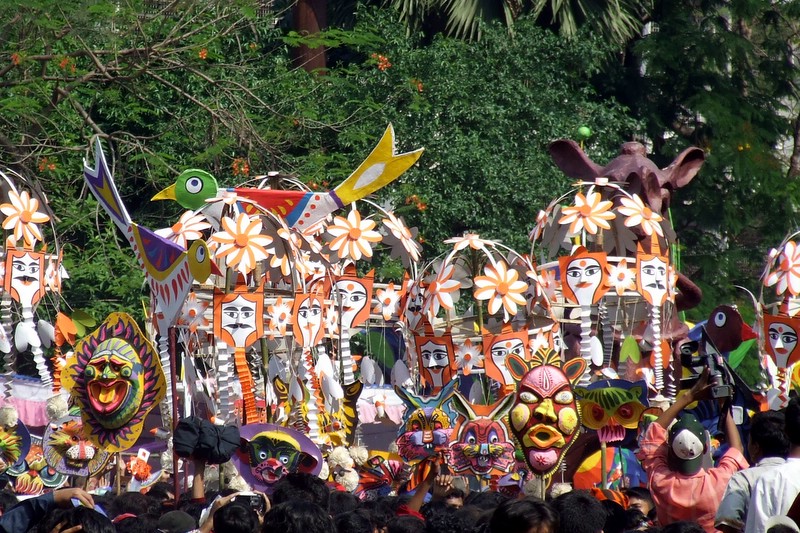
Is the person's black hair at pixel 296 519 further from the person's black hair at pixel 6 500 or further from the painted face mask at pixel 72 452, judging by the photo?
the painted face mask at pixel 72 452

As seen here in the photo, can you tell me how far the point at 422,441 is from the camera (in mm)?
9328

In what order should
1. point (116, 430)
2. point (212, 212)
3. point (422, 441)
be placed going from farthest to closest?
point (212, 212) < point (422, 441) < point (116, 430)

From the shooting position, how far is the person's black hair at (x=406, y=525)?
5.39 m

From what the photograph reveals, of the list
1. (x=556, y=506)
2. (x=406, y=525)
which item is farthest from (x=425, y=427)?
(x=556, y=506)

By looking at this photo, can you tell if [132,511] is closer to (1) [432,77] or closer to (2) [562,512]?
(2) [562,512]

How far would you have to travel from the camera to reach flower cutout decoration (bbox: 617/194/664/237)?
477 inches

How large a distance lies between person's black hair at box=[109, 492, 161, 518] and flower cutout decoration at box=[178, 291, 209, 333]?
3.66 metres

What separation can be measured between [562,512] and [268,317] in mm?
6355

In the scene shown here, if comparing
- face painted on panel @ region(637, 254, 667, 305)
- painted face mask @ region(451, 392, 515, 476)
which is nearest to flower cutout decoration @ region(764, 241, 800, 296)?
face painted on panel @ region(637, 254, 667, 305)

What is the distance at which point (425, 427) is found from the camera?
948 centimetres

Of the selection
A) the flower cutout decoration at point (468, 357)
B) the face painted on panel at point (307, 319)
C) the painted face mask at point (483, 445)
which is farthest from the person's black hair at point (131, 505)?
the flower cutout decoration at point (468, 357)

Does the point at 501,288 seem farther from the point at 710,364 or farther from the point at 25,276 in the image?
the point at 710,364

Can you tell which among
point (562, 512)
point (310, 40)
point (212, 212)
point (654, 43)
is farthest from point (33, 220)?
point (654, 43)

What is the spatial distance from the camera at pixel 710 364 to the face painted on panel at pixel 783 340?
422 centimetres
